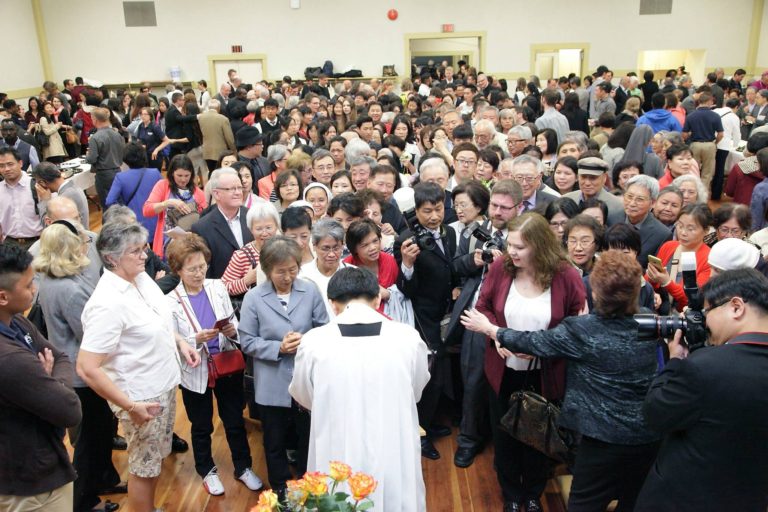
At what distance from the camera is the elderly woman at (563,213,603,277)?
10.5 ft

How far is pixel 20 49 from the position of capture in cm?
1474

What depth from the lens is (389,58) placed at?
1659 centimetres

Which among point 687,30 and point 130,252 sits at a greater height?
point 687,30

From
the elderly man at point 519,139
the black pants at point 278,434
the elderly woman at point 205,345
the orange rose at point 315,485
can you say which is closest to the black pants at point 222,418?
the elderly woman at point 205,345

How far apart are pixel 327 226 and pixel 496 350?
1.05 m

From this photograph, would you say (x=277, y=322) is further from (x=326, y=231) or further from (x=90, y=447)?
(x=90, y=447)

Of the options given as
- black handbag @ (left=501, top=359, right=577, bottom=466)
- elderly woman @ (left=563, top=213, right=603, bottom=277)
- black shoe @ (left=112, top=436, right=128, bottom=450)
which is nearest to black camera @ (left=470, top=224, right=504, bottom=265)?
elderly woman @ (left=563, top=213, right=603, bottom=277)

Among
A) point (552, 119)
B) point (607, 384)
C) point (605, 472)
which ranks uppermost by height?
point (552, 119)

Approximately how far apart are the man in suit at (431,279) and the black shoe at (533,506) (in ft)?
2.16

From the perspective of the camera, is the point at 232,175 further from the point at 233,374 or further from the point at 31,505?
the point at 31,505

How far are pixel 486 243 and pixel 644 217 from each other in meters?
1.27

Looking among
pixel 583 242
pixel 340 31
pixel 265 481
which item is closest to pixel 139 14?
pixel 340 31

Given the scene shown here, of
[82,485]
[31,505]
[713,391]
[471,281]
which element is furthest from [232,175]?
[713,391]

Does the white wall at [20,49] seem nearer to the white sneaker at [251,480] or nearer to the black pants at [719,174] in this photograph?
the white sneaker at [251,480]
